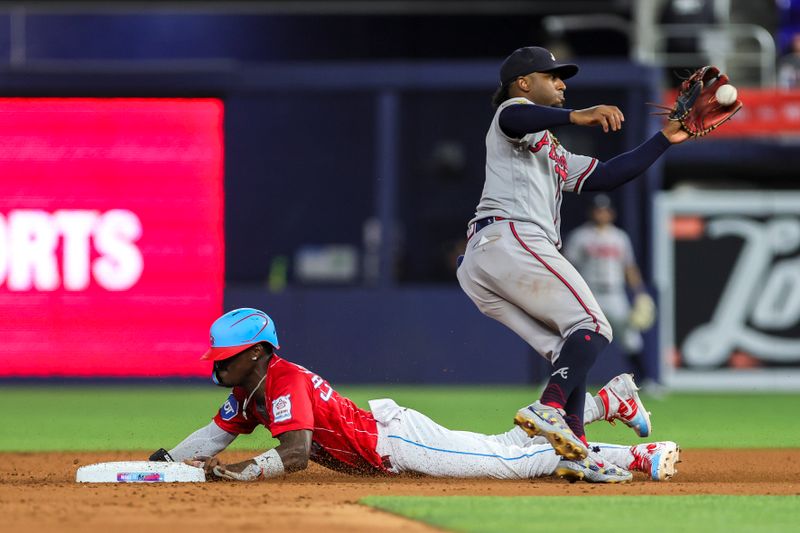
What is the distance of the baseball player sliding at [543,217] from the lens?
664 centimetres

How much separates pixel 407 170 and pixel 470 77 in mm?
1306

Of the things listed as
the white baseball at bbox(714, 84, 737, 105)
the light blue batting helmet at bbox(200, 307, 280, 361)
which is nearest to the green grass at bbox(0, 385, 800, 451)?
the light blue batting helmet at bbox(200, 307, 280, 361)

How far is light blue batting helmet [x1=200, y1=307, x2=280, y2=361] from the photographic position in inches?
257

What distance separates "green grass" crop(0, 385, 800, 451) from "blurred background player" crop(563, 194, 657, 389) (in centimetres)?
74

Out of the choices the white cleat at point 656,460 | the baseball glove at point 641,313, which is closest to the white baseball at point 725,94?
the white cleat at point 656,460

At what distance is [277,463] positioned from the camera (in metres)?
6.50

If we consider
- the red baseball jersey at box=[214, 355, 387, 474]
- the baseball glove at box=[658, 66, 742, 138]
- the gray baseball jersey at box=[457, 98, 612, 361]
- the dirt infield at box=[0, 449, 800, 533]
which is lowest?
the dirt infield at box=[0, 449, 800, 533]

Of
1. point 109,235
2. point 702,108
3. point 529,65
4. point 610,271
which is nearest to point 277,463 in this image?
point 529,65

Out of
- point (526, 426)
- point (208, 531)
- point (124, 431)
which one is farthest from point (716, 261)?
point (208, 531)

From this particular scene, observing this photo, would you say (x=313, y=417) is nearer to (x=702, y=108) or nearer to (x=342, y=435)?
(x=342, y=435)

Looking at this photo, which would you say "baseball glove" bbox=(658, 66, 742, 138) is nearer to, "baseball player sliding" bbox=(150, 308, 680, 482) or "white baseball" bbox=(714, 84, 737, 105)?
"white baseball" bbox=(714, 84, 737, 105)

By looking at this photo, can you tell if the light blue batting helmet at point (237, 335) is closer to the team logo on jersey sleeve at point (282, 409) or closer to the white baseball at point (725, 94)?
the team logo on jersey sleeve at point (282, 409)

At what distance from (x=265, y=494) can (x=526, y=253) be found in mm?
1633

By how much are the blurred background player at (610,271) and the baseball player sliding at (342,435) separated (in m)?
6.76
